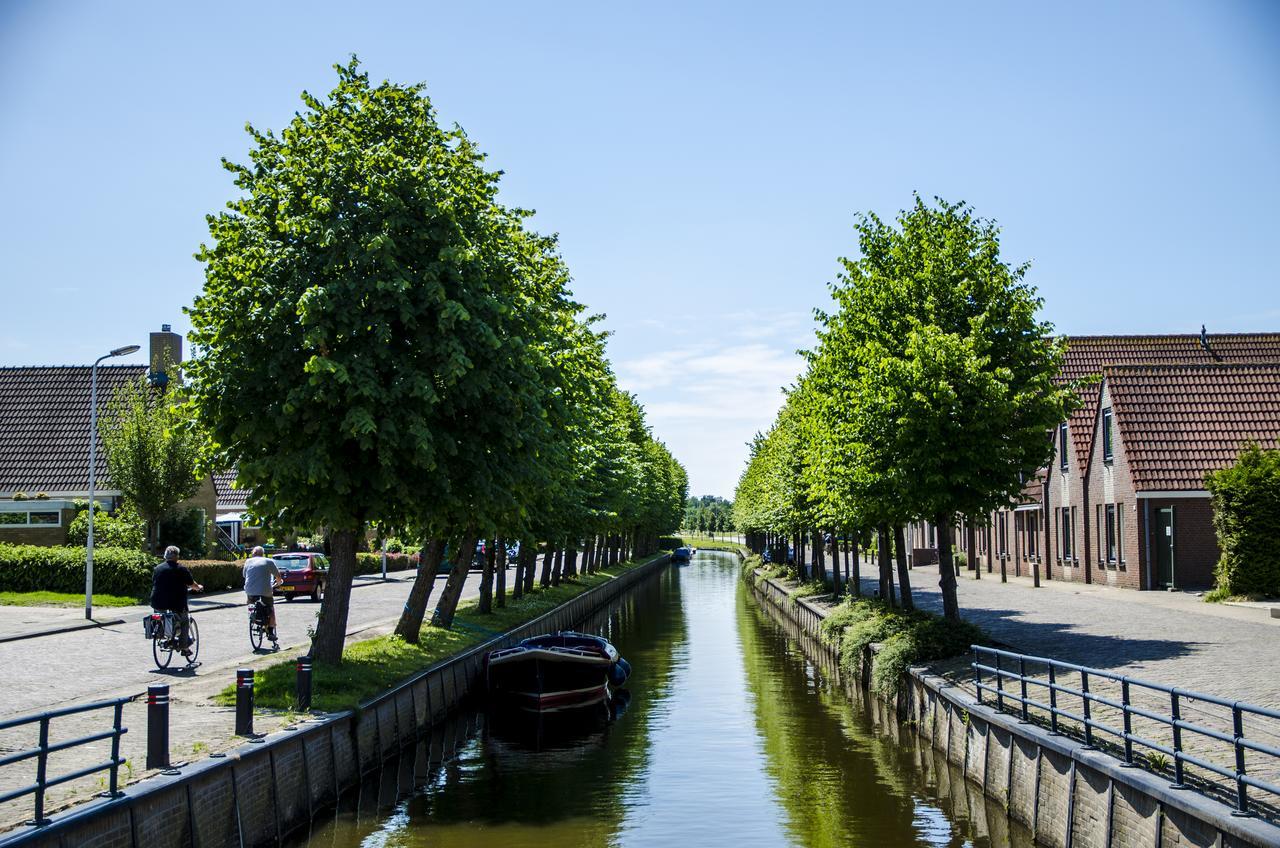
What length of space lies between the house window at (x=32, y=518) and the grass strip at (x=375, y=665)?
1598 cm

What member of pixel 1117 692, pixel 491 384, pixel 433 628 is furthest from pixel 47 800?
pixel 433 628

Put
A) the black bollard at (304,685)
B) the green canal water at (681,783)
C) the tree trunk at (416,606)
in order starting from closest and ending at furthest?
the green canal water at (681,783) < the black bollard at (304,685) < the tree trunk at (416,606)

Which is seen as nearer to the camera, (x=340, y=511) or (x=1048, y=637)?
(x=340, y=511)

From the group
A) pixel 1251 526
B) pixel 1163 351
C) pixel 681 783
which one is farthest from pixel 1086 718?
pixel 1163 351

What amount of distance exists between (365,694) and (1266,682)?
510 inches

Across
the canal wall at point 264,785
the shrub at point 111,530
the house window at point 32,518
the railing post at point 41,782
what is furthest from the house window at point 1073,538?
the railing post at point 41,782

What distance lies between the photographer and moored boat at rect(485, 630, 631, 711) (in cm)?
2341

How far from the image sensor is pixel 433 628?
1074 inches

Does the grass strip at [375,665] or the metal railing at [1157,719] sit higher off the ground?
the metal railing at [1157,719]

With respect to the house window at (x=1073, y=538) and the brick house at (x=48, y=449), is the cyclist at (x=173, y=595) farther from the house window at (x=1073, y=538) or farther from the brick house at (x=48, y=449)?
the house window at (x=1073, y=538)

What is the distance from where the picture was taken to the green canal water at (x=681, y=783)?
1425 cm

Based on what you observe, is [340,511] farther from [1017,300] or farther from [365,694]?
[1017,300]

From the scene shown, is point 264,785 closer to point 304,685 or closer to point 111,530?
point 304,685

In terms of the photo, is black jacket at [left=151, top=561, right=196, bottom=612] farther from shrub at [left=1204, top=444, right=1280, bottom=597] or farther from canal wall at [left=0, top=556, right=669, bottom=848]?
shrub at [left=1204, top=444, right=1280, bottom=597]
